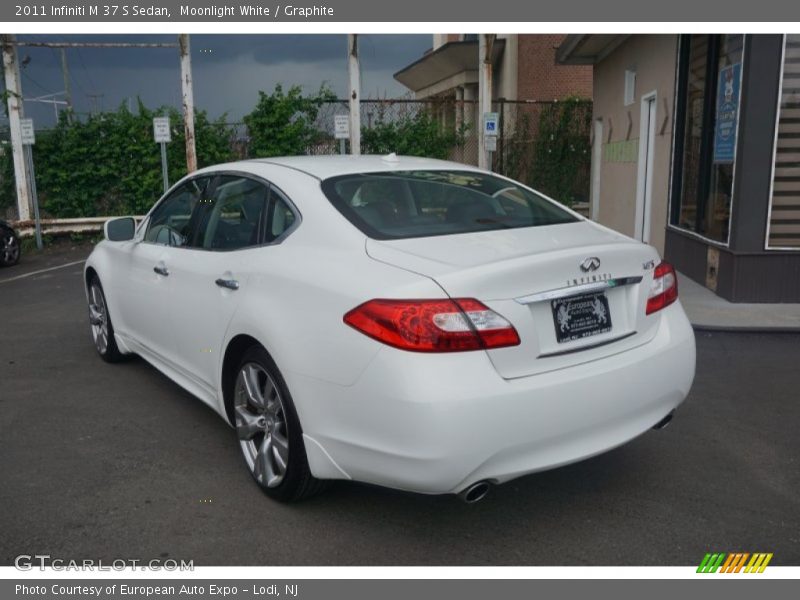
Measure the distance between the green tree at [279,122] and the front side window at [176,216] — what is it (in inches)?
452

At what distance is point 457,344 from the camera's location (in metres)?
3.00

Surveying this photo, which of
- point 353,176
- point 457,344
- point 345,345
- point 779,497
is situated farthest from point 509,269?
point 779,497

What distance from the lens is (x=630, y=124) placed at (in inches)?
507

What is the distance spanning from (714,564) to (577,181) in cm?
1624

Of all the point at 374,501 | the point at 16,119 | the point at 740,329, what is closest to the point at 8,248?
the point at 16,119

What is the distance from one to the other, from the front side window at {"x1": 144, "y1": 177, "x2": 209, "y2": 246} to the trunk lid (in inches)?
71.1

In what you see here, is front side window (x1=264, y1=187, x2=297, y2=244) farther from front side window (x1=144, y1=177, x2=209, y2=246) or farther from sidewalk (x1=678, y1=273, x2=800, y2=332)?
sidewalk (x1=678, y1=273, x2=800, y2=332)

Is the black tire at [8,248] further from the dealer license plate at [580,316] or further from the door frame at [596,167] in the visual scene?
the dealer license plate at [580,316]

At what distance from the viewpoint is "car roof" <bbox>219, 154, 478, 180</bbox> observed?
4199 mm

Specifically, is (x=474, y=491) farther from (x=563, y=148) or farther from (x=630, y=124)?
(x=563, y=148)

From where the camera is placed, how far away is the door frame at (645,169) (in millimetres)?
11758

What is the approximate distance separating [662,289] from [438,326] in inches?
52.4

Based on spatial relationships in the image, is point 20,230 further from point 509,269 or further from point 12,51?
point 509,269

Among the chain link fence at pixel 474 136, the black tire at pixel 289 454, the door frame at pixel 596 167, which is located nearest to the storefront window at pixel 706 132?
the door frame at pixel 596 167
